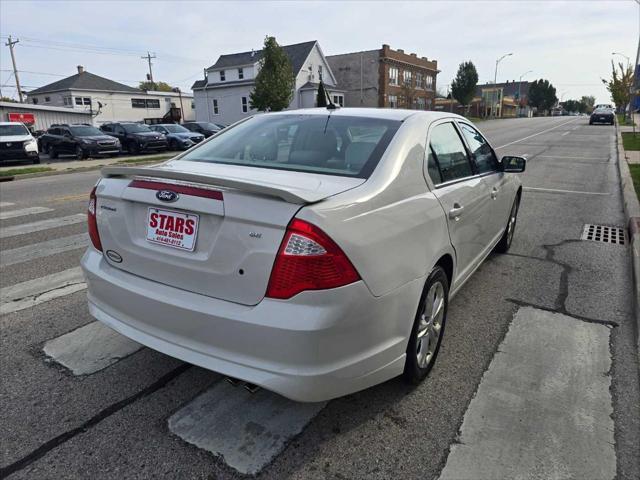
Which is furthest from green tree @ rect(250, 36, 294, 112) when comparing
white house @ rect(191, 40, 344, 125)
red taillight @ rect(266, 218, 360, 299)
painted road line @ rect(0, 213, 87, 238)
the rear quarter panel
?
red taillight @ rect(266, 218, 360, 299)

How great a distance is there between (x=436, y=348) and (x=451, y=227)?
0.81 metres

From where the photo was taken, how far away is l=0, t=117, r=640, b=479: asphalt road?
2.26m

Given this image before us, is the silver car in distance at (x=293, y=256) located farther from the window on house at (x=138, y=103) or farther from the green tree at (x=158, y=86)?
the green tree at (x=158, y=86)

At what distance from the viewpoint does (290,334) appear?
2049mm

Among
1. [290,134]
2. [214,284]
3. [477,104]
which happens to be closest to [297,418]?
[214,284]

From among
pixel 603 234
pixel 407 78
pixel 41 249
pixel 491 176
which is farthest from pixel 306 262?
pixel 407 78

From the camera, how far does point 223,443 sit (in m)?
2.39

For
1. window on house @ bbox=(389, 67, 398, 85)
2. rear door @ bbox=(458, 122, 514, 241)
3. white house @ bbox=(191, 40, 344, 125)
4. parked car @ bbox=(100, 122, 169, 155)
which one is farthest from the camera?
window on house @ bbox=(389, 67, 398, 85)

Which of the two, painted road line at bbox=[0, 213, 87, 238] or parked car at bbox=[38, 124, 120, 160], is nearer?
painted road line at bbox=[0, 213, 87, 238]

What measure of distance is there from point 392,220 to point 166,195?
1.17m

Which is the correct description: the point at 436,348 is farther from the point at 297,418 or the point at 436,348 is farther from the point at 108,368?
the point at 108,368

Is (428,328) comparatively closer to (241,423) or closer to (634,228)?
(241,423)

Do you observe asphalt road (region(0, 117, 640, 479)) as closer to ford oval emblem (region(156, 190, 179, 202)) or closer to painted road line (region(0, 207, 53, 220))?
ford oval emblem (region(156, 190, 179, 202))

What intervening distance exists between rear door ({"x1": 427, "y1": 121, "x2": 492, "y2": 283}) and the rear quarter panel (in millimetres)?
155
